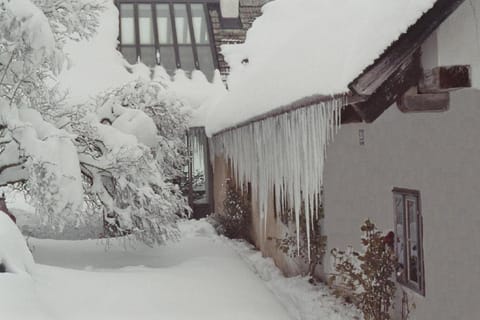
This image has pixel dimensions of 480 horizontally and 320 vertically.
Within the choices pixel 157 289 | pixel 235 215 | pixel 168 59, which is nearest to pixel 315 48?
pixel 157 289

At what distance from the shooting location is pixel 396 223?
6.68m

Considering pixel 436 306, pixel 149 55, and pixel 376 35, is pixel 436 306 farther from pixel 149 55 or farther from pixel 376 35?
pixel 149 55

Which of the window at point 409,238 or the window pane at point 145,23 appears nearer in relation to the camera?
the window at point 409,238

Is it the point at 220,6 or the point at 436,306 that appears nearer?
the point at 436,306

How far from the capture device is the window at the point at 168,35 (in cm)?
1783

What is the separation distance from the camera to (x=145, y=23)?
745 inches

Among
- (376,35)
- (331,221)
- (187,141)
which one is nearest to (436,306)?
(376,35)

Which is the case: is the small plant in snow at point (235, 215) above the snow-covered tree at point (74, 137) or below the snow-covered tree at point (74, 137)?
below

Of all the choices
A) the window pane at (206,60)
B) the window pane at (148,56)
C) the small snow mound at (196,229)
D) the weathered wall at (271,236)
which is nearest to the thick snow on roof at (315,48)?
the weathered wall at (271,236)

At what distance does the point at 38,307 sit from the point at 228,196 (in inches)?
369

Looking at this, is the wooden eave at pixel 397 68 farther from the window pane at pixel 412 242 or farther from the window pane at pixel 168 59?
the window pane at pixel 168 59

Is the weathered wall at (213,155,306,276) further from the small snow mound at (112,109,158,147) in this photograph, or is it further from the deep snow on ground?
the small snow mound at (112,109,158,147)

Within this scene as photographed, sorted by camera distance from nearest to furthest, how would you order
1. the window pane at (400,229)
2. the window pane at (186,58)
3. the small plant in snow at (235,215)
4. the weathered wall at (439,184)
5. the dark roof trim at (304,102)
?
the dark roof trim at (304,102) → the weathered wall at (439,184) → the window pane at (400,229) → the small plant in snow at (235,215) → the window pane at (186,58)

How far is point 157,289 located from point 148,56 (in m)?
11.6
